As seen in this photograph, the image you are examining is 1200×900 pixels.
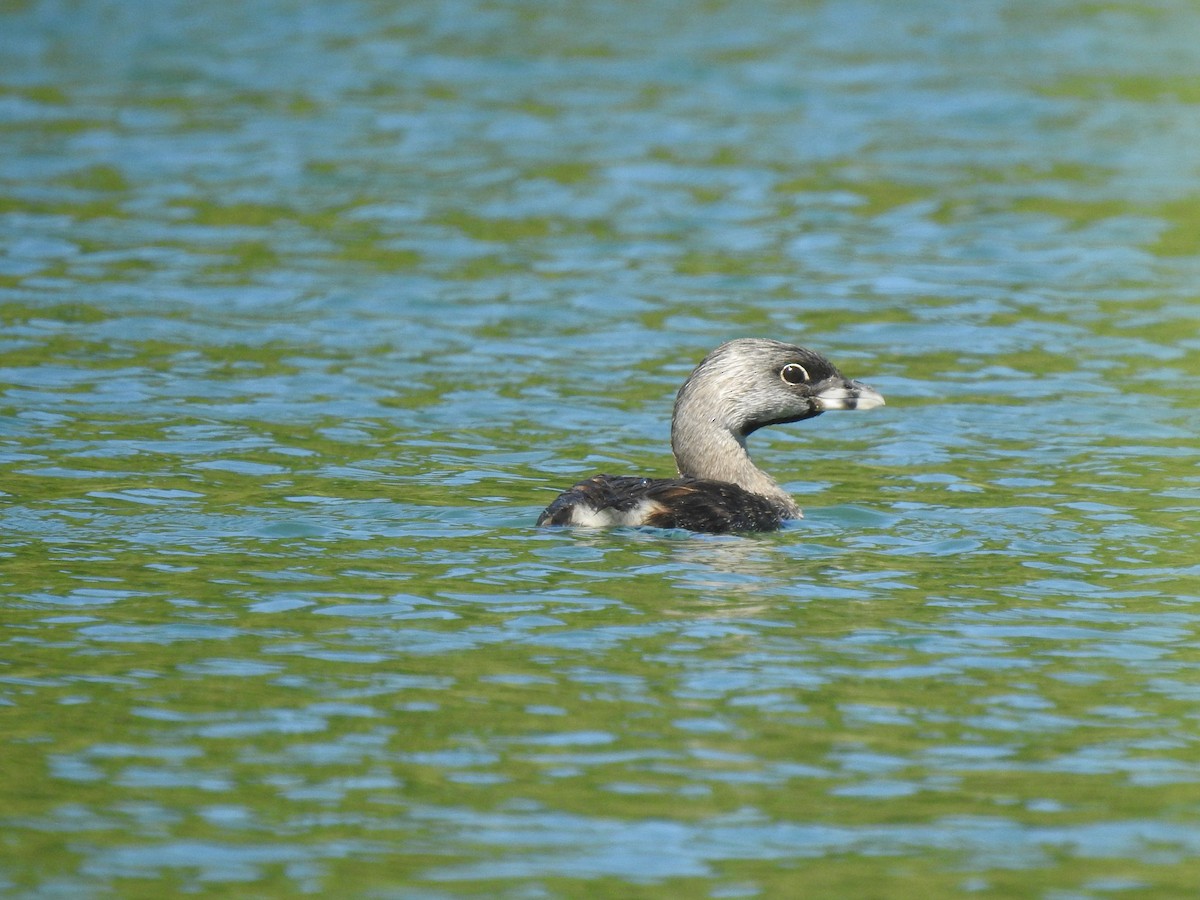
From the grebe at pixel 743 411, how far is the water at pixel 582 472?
0.35 m

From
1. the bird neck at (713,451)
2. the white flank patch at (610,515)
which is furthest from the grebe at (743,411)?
the white flank patch at (610,515)

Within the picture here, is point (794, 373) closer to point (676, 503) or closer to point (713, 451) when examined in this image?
point (713, 451)

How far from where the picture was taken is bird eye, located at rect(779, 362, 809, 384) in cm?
1244

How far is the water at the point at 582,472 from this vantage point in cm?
740

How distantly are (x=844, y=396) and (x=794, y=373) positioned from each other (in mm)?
381

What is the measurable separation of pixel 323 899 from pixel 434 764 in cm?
113

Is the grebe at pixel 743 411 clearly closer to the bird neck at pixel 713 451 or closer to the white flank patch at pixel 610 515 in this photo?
the bird neck at pixel 713 451

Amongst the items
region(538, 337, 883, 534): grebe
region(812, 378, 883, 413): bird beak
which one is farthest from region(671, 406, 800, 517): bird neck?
region(812, 378, 883, 413): bird beak

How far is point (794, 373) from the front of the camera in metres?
12.5

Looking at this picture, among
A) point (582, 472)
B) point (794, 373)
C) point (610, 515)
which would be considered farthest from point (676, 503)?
point (582, 472)

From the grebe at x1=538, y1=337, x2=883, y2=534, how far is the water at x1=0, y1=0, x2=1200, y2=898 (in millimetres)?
349

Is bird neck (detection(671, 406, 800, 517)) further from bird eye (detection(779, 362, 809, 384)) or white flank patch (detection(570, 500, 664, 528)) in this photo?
white flank patch (detection(570, 500, 664, 528))

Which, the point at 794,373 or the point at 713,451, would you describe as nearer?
the point at 713,451

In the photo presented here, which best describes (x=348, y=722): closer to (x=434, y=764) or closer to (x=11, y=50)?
(x=434, y=764)
